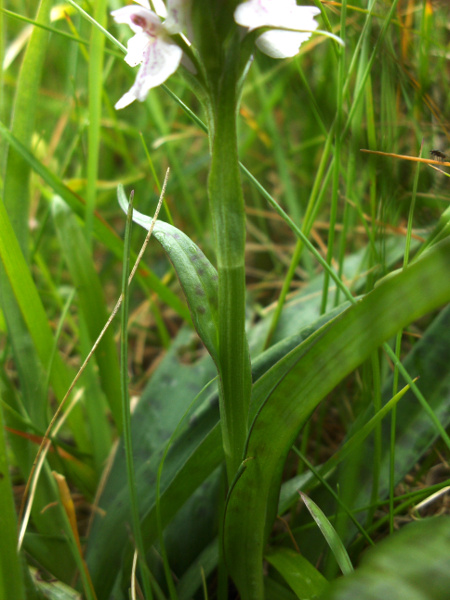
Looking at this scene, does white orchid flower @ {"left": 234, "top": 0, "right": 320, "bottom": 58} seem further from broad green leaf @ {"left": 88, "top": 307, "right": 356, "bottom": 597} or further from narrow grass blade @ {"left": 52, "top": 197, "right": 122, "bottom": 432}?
narrow grass blade @ {"left": 52, "top": 197, "right": 122, "bottom": 432}

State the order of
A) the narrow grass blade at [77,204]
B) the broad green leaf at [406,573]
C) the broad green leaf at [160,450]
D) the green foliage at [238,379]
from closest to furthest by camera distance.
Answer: the broad green leaf at [406,573]
the green foliage at [238,379]
the broad green leaf at [160,450]
the narrow grass blade at [77,204]

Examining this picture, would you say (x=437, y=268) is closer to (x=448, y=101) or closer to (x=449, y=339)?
(x=449, y=339)

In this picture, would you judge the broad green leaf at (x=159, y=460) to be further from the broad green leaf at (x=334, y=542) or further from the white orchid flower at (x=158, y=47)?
the white orchid flower at (x=158, y=47)

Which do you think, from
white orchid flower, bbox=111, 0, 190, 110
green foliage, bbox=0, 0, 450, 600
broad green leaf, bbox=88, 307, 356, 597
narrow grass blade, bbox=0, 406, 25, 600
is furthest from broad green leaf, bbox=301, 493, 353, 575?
white orchid flower, bbox=111, 0, 190, 110

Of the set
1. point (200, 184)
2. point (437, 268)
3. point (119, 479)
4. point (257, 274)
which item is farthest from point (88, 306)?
point (200, 184)

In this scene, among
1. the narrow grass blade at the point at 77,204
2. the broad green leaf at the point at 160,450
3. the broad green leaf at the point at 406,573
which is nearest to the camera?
the broad green leaf at the point at 406,573

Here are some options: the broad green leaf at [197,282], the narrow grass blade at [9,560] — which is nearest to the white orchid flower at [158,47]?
the broad green leaf at [197,282]

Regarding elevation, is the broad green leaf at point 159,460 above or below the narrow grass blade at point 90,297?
below
